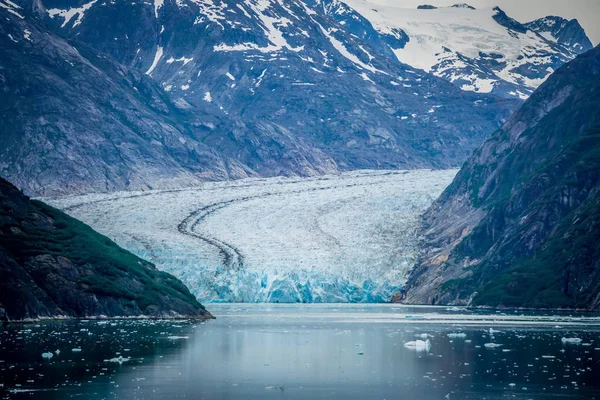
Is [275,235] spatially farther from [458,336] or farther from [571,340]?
[571,340]

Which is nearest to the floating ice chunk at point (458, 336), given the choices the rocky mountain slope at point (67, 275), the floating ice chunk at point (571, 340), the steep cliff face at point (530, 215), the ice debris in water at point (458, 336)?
the ice debris in water at point (458, 336)

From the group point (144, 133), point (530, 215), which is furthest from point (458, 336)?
point (144, 133)

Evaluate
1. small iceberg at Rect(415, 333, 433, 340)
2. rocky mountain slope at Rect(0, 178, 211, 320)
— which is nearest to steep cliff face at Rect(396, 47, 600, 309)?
small iceberg at Rect(415, 333, 433, 340)

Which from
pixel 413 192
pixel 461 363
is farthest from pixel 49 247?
pixel 413 192

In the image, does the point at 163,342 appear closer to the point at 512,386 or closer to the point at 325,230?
the point at 512,386

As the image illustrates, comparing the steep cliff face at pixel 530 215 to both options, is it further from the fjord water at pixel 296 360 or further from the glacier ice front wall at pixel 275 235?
the fjord water at pixel 296 360

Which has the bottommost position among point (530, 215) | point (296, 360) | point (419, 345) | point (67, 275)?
point (296, 360)
